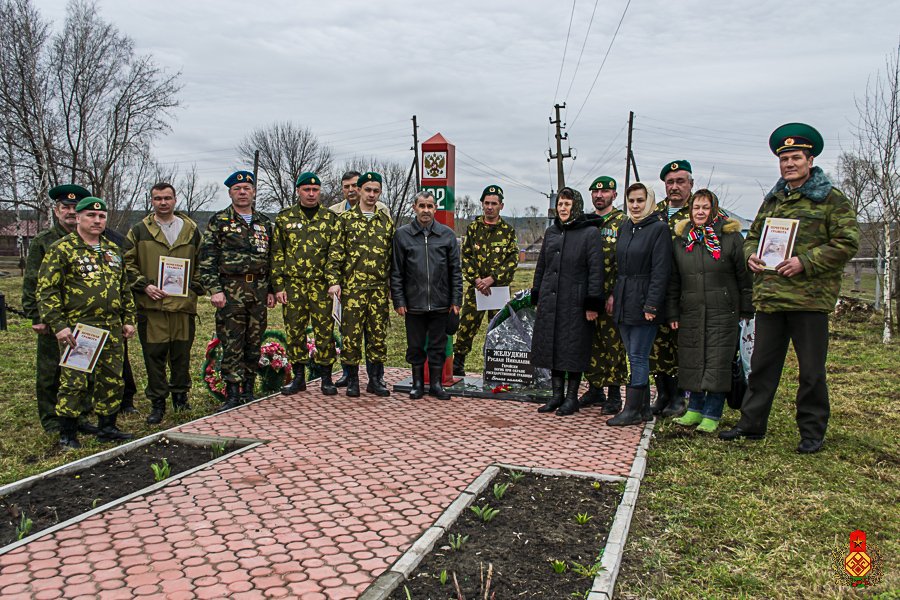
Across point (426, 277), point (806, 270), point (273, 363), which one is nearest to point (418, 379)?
point (426, 277)

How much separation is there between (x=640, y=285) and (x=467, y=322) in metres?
2.77

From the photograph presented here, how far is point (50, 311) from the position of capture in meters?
5.20

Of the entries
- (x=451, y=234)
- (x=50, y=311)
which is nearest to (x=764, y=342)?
(x=451, y=234)

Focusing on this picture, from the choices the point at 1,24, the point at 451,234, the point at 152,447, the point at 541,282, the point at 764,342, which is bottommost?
the point at 152,447

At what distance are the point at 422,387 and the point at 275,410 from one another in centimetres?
156

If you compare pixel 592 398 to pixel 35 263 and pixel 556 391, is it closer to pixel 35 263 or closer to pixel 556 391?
pixel 556 391

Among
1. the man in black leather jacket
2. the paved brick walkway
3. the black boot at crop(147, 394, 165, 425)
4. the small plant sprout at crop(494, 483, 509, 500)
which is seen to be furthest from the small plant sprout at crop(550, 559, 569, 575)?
the black boot at crop(147, 394, 165, 425)

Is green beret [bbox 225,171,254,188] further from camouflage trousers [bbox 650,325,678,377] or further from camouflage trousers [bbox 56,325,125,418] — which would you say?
camouflage trousers [bbox 650,325,678,377]

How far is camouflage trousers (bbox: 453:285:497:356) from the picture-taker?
8227mm

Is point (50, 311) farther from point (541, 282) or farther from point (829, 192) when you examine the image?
point (829, 192)

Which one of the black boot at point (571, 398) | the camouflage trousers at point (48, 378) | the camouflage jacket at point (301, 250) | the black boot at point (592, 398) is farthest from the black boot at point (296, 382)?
the black boot at point (592, 398)

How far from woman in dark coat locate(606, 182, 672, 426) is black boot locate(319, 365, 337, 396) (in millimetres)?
2818

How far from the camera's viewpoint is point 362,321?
23.2 ft

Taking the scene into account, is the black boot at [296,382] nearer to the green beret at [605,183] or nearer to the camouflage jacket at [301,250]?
the camouflage jacket at [301,250]
